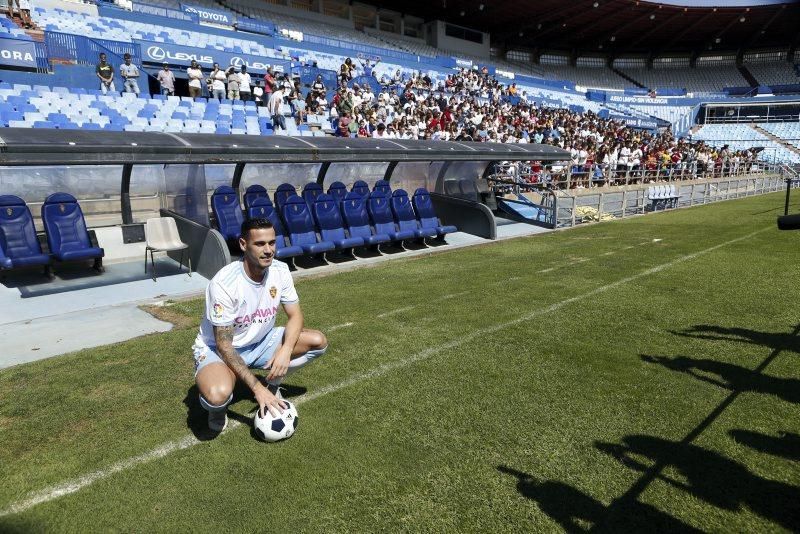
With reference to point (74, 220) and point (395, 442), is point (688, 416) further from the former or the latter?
point (74, 220)

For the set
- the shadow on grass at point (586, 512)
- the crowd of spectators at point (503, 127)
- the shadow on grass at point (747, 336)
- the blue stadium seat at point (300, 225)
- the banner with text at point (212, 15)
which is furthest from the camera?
the banner with text at point (212, 15)

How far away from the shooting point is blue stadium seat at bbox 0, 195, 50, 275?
27.5 ft

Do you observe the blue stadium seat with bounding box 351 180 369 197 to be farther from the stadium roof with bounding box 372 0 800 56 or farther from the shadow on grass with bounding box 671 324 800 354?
the stadium roof with bounding box 372 0 800 56

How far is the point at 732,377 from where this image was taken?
4.84 metres

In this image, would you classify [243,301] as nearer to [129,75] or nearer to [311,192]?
[311,192]

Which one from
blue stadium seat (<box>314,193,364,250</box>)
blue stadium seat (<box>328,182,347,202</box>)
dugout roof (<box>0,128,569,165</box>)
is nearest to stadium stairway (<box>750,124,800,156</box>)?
dugout roof (<box>0,128,569,165</box>)

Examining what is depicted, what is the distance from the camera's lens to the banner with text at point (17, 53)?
50.1ft

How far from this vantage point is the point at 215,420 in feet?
13.0

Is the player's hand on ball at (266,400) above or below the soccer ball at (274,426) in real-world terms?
above

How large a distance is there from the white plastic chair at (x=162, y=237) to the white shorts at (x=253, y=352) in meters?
5.73

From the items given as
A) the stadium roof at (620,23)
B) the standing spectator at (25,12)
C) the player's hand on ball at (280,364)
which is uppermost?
the stadium roof at (620,23)

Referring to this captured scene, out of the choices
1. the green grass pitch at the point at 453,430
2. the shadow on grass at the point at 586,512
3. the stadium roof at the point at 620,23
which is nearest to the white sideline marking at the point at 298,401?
the green grass pitch at the point at 453,430

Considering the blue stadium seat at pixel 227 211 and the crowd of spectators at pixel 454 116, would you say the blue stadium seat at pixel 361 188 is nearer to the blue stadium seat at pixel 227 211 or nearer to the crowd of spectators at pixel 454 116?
the blue stadium seat at pixel 227 211

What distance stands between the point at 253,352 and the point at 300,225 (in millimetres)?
6731
